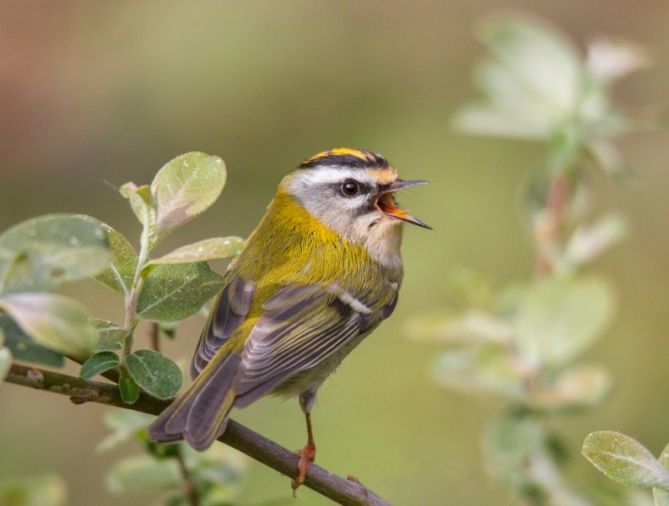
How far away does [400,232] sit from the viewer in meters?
2.71

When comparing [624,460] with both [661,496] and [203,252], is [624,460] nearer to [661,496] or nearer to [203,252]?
[661,496]

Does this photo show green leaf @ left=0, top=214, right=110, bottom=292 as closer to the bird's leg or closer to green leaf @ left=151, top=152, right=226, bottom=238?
green leaf @ left=151, top=152, right=226, bottom=238

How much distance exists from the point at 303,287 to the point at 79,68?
4760 mm

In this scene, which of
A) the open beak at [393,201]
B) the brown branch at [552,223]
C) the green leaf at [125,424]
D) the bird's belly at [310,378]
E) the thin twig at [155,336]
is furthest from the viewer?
the open beak at [393,201]

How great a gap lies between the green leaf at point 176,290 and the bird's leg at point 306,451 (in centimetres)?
27

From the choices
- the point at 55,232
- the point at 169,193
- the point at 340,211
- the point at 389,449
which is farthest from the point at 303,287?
the point at 389,449

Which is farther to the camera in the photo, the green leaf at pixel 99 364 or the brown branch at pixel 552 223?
the brown branch at pixel 552 223

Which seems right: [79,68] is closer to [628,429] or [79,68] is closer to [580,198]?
[628,429]

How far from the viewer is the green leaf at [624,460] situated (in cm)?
114

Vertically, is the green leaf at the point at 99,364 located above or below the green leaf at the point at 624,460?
below

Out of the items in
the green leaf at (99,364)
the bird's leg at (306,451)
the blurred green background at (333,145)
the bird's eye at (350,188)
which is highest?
the green leaf at (99,364)

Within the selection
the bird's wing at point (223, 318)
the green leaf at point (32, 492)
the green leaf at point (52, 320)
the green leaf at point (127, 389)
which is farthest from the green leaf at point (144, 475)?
the green leaf at point (52, 320)

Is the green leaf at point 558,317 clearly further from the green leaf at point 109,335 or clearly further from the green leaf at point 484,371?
the green leaf at point 109,335

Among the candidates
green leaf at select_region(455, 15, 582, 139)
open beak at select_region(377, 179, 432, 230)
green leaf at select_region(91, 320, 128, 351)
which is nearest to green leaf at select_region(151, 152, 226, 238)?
green leaf at select_region(91, 320, 128, 351)
